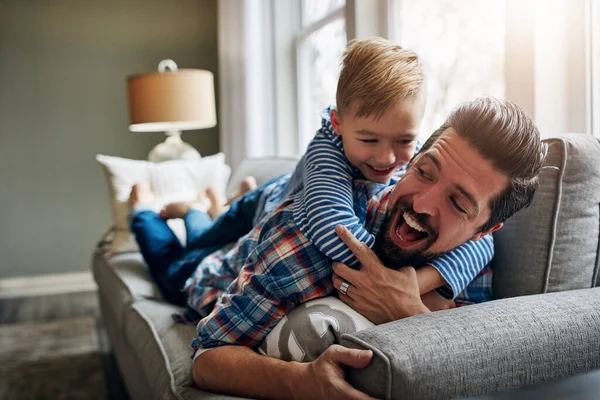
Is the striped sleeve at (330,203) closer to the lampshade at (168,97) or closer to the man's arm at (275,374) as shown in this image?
the man's arm at (275,374)

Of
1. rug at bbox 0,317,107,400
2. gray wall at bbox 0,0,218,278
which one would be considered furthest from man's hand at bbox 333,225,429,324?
gray wall at bbox 0,0,218,278

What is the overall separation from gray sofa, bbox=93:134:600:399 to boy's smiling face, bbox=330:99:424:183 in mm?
283

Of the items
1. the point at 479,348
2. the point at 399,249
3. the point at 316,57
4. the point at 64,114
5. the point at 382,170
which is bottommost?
the point at 479,348

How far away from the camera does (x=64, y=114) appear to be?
4680mm

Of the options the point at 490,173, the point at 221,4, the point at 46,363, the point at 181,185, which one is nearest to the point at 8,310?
the point at 46,363

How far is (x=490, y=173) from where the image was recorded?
108 cm

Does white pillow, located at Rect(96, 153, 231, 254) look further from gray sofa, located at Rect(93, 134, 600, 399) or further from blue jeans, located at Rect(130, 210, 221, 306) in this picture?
gray sofa, located at Rect(93, 134, 600, 399)

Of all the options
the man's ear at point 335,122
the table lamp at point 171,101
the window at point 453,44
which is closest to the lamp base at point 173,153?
the table lamp at point 171,101

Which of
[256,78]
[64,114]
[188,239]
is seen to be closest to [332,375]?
[188,239]

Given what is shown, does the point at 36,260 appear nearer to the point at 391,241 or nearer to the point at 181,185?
the point at 181,185

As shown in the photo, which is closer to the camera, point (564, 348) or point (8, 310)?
point (564, 348)

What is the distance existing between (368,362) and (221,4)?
3944 millimetres

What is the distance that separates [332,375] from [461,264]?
0.40m

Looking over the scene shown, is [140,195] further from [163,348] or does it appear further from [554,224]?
[554,224]
